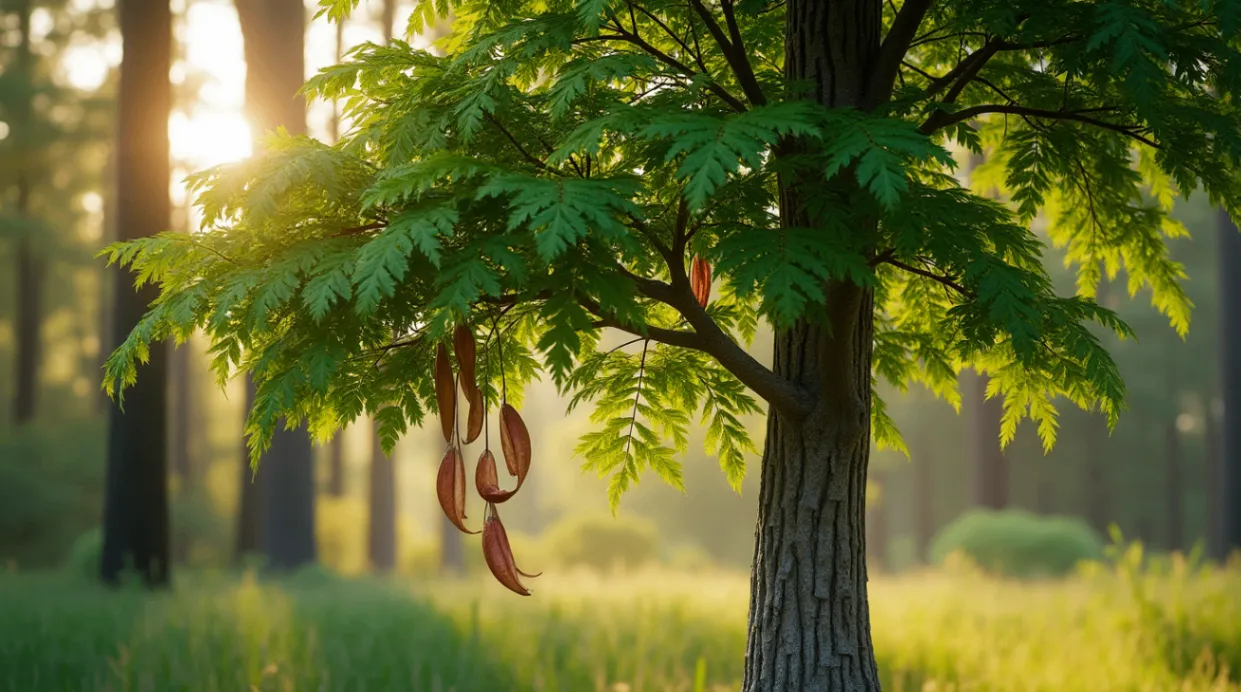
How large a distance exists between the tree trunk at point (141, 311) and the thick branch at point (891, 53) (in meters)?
7.21

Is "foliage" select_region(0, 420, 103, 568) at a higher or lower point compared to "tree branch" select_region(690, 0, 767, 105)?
lower

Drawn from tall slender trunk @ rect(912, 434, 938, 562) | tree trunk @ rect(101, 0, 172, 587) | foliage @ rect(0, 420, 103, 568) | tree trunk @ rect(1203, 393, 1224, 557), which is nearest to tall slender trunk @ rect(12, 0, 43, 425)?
foliage @ rect(0, 420, 103, 568)

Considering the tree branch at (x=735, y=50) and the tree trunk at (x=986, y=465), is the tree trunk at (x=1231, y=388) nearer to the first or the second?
the tree trunk at (x=986, y=465)

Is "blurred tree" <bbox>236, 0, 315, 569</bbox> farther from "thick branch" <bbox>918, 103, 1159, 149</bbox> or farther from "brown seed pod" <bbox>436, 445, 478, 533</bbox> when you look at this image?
"thick branch" <bbox>918, 103, 1159, 149</bbox>

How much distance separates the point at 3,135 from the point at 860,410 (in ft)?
76.7

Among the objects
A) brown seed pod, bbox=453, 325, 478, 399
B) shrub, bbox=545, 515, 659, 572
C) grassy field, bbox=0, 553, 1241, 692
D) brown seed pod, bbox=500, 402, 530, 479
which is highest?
brown seed pod, bbox=453, 325, 478, 399

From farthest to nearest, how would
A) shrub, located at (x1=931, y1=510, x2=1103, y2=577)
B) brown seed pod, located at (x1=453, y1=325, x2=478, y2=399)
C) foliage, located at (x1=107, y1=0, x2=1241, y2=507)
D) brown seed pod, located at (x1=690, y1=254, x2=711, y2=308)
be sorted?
shrub, located at (x1=931, y1=510, x2=1103, y2=577), brown seed pod, located at (x1=690, y1=254, x2=711, y2=308), brown seed pod, located at (x1=453, y1=325, x2=478, y2=399), foliage, located at (x1=107, y1=0, x2=1241, y2=507)

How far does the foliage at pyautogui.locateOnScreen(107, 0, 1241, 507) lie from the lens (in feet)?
10.4

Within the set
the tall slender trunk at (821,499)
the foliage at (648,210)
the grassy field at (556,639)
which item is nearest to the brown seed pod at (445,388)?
the foliage at (648,210)

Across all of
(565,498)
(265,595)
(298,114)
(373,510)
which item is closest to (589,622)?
(265,595)

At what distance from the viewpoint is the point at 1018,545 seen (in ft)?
65.8

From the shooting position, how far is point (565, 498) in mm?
46781

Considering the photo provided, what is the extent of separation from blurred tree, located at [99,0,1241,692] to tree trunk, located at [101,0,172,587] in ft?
18.1

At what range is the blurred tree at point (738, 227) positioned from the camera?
3.22 meters
